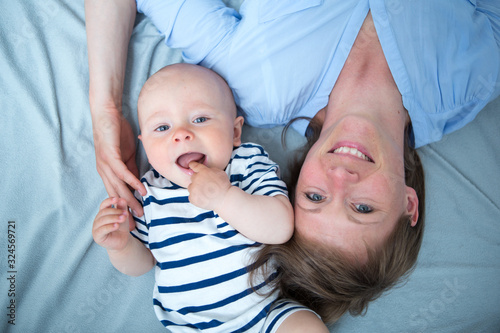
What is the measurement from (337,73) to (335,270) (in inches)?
26.8

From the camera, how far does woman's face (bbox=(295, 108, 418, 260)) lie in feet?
3.32

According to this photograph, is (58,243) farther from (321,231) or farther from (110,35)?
(321,231)

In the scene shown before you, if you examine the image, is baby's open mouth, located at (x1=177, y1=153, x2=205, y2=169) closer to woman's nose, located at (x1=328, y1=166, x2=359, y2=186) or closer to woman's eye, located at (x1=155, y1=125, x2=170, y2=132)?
woman's eye, located at (x1=155, y1=125, x2=170, y2=132)

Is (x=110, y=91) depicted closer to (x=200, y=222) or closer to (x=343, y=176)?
(x=200, y=222)

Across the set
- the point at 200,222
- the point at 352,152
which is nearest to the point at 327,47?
the point at 352,152

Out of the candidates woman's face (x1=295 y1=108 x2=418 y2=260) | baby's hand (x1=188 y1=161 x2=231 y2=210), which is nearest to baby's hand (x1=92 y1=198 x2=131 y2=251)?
baby's hand (x1=188 y1=161 x2=231 y2=210)

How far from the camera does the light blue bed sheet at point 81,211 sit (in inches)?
46.1

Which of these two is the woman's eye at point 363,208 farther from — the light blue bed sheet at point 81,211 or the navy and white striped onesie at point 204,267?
the light blue bed sheet at point 81,211

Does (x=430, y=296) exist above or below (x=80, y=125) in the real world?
below

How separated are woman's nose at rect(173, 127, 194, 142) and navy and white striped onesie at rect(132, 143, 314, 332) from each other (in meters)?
0.18

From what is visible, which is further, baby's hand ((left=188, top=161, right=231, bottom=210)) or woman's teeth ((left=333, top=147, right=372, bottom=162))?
woman's teeth ((left=333, top=147, right=372, bottom=162))

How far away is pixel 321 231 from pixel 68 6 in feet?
4.12

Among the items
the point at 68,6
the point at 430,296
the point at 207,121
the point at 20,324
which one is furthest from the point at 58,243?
the point at 430,296

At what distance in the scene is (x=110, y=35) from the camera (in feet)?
4.13
